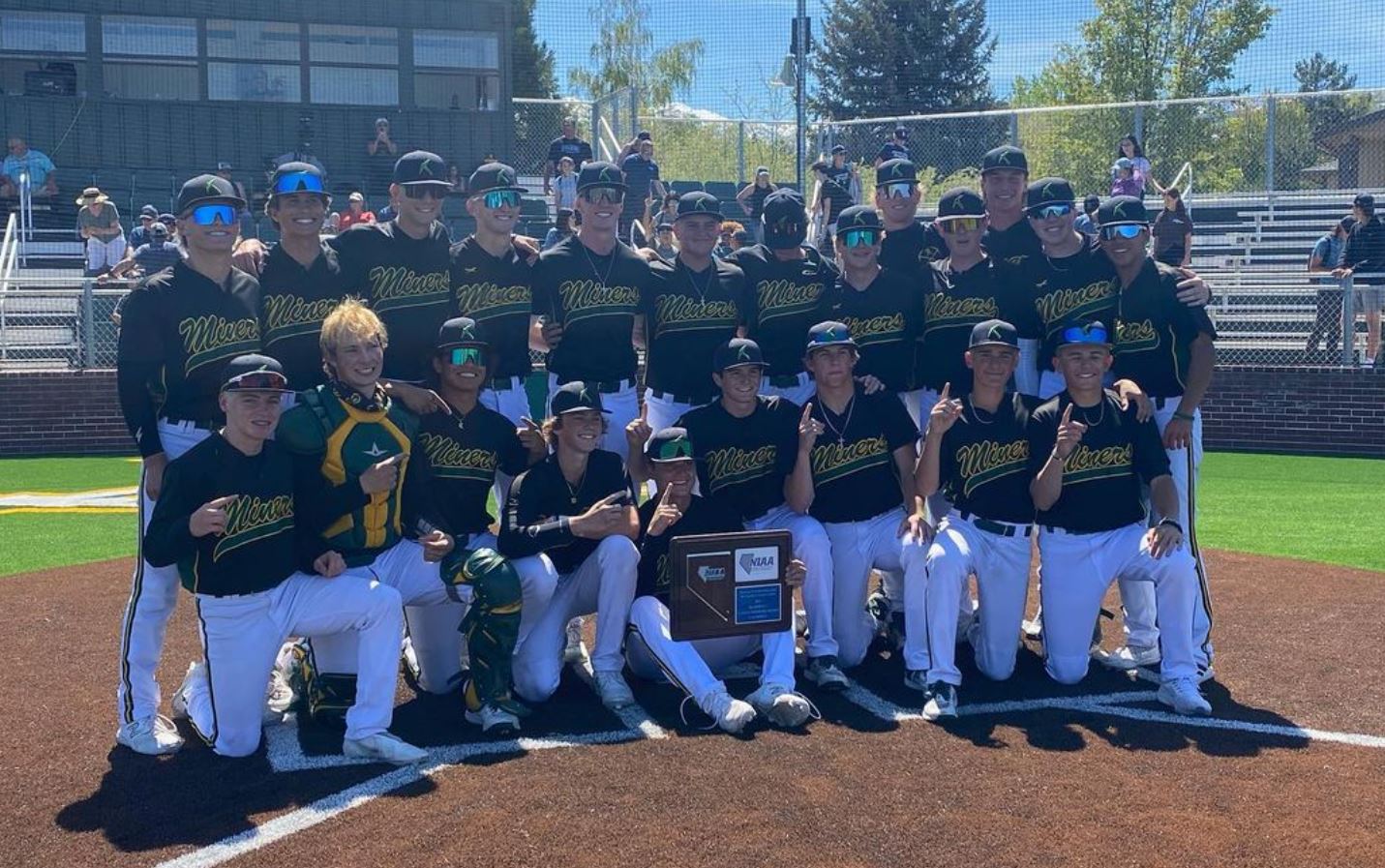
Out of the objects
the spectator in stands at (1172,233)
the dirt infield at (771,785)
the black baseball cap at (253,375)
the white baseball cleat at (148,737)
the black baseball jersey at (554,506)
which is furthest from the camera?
the spectator in stands at (1172,233)

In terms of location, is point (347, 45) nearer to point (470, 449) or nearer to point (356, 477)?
point (470, 449)

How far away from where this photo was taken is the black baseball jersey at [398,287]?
20.6 ft

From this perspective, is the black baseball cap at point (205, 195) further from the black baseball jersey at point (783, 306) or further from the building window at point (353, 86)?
the building window at point (353, 86)

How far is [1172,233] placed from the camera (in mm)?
16031

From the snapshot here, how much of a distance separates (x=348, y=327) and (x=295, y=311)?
592mm

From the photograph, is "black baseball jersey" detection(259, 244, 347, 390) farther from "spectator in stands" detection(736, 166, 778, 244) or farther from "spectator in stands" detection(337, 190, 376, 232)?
"spectator in stands" detection(736, 166, 778, 244)

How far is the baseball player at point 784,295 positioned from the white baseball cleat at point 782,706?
6.44 ft

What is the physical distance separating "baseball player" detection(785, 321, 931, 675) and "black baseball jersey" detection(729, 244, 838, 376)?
Result: 0.49 meters

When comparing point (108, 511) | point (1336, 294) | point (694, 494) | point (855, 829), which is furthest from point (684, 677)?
point (1336, 294)

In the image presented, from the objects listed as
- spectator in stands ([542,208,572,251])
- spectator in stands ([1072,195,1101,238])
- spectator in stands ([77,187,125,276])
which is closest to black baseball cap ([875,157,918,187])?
spectator in stands ([542,208,572,251])

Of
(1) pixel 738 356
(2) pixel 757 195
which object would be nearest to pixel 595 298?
(1) pixel 738 356

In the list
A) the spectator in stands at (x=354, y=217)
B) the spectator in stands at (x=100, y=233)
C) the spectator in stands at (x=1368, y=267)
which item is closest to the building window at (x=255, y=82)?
the spectator in stands at (x=100, y=233)

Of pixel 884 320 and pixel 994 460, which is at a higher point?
pixel 884 320

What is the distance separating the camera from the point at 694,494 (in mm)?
6340
